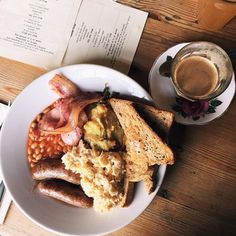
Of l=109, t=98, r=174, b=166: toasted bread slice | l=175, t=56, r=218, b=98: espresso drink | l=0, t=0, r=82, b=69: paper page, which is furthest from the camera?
l=0, t=0, r=82, b=69: paper page

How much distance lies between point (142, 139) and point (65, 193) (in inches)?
10.7

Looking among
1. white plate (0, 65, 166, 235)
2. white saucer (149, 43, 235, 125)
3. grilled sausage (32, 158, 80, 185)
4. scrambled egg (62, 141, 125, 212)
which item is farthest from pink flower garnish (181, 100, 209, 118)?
grilled sausage (32, 158, 80, 185)

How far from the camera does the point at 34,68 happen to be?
135cm

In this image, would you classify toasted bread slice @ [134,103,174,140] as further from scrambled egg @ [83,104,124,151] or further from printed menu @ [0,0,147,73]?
printed menu @ [0,0,147,73]

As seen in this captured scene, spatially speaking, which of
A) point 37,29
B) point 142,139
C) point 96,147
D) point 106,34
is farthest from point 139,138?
point 37,29

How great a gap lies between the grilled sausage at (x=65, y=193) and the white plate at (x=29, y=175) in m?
0.03

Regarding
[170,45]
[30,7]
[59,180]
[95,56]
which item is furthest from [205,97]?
[30,7]

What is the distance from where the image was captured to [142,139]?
118 cm

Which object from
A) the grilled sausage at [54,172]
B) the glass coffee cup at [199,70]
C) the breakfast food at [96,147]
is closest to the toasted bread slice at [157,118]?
the breakfast food at [96,147]

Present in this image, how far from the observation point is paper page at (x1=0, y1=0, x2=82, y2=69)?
135cm

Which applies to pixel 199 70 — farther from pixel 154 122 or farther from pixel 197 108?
pixel 154 122

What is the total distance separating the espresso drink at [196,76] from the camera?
125 cm

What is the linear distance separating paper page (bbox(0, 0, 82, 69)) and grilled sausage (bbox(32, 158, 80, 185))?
1.03 ft

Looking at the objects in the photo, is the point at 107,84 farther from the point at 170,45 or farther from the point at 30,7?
the point at 30,7
